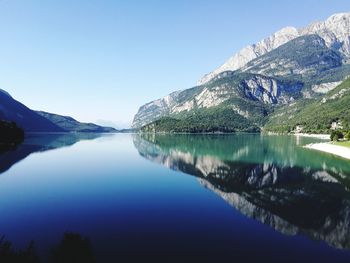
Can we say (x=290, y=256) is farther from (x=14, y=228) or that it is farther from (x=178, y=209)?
(x=14, y=228)

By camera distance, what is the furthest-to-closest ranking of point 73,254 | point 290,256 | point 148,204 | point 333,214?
1. point 148,204
2. point 333,214
3. point 290,256
4. point 73,254

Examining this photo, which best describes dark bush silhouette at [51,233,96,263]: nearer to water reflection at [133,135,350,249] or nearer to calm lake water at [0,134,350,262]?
calm lake water at [0,134,350,262]

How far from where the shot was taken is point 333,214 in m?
33.7

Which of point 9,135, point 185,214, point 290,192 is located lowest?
point 185,214

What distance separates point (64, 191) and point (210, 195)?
20.7 metres

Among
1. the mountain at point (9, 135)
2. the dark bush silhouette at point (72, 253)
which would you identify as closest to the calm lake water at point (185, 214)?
the dark bush silhouette at point (72, 253)

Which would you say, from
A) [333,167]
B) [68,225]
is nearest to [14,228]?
[68,225]

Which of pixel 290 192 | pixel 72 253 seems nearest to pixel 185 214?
pixel 72 253

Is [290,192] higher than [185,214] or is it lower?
higher

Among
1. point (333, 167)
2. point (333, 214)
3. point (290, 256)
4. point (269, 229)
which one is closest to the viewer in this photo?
point (290, 256)

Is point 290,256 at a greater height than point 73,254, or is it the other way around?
point 73,254

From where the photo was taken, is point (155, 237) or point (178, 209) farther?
point (178, 209)

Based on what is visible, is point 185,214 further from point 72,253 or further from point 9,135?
point 9,135

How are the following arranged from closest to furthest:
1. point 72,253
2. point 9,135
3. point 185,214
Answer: point 72,253 < point 185,214 < point 9,135
